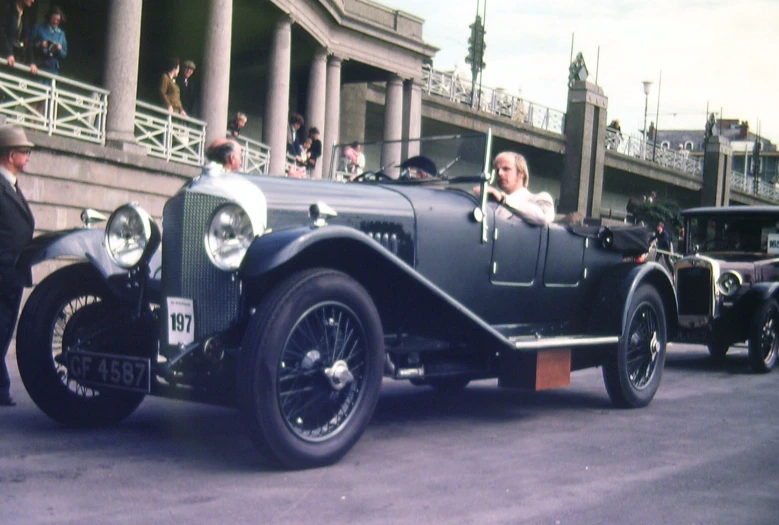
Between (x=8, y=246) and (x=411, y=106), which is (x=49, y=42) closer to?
(x=8, y=246)

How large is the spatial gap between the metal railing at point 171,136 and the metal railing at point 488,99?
15686mm

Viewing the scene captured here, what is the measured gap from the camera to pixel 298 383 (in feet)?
14.9

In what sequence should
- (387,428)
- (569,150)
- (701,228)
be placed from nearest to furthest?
(387,428) < (701,228) < (569,150)

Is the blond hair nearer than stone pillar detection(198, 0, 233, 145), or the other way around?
the blond hair

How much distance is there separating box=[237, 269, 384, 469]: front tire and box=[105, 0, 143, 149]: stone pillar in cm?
1075

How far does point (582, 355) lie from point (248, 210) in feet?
9.84

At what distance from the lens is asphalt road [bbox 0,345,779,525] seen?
3.88 meters

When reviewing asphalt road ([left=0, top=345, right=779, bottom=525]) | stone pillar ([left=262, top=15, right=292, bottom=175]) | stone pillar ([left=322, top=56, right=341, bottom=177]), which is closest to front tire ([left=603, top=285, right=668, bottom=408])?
asphalt road ([left=0, top=345, right=779, bottom=525])

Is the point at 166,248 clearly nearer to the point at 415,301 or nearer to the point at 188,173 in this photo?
the point at 415,301

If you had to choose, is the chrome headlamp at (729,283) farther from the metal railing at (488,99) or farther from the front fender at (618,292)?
the metal railing at (488,99)

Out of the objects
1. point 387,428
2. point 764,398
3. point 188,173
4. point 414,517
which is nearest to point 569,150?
point 188,173

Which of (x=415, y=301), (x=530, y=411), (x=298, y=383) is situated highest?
(x=415, y=301)

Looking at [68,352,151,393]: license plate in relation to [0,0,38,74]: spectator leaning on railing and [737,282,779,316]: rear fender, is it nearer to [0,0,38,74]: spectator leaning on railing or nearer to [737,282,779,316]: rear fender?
[737,282,779,316]: rear fender

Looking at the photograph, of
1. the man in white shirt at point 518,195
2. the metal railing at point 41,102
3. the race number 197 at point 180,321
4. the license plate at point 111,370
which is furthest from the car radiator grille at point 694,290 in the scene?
the metal railing at point 41,102
